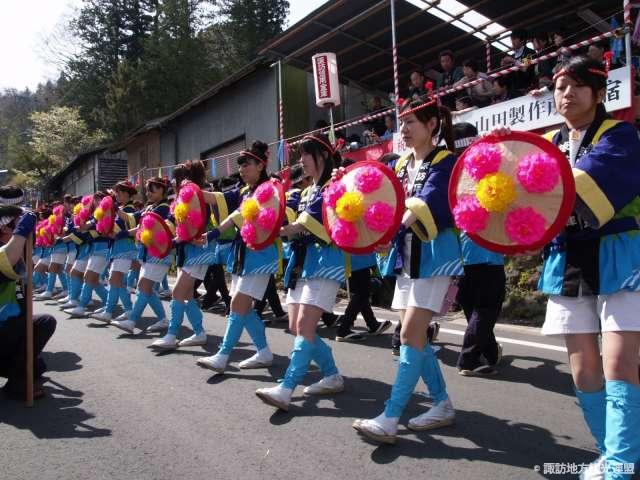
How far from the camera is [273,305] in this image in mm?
7684

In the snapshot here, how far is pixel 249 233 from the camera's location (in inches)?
170

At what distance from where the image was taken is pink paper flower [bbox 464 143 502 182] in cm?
258

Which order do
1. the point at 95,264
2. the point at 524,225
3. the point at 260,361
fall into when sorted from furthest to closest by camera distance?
the point at 95,264, the point at 260,361, the point at 524,225

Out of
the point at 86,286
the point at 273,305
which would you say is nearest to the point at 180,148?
the point at 86,286

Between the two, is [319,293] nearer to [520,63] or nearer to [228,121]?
[520,63]

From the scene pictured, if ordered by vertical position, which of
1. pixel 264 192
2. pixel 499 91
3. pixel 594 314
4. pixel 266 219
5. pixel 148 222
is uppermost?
pixel 499 91

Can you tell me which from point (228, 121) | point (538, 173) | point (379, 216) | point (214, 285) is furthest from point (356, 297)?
point (228, 121)

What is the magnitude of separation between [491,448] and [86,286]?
7261 millimetres

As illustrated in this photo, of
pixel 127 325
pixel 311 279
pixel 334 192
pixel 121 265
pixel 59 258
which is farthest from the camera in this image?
pixel 59 258

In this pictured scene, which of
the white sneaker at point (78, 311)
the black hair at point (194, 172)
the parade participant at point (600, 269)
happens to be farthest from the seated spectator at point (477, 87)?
the white sneaker at point (78, 311)

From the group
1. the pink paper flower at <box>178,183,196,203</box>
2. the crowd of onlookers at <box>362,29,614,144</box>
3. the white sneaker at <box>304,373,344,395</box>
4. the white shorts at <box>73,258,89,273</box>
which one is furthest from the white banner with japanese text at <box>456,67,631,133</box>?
the white shorts at <box>73,258,89,273</box>

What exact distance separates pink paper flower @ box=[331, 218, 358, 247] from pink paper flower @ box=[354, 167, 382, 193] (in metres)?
0.23

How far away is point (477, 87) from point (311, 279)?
23.4 feet

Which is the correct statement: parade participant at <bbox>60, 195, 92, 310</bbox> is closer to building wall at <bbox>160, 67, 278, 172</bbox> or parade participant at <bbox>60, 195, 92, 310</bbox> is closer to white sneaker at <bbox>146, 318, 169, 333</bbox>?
white sneaker at <bbox>146, 318, 169, 333</bbox>
